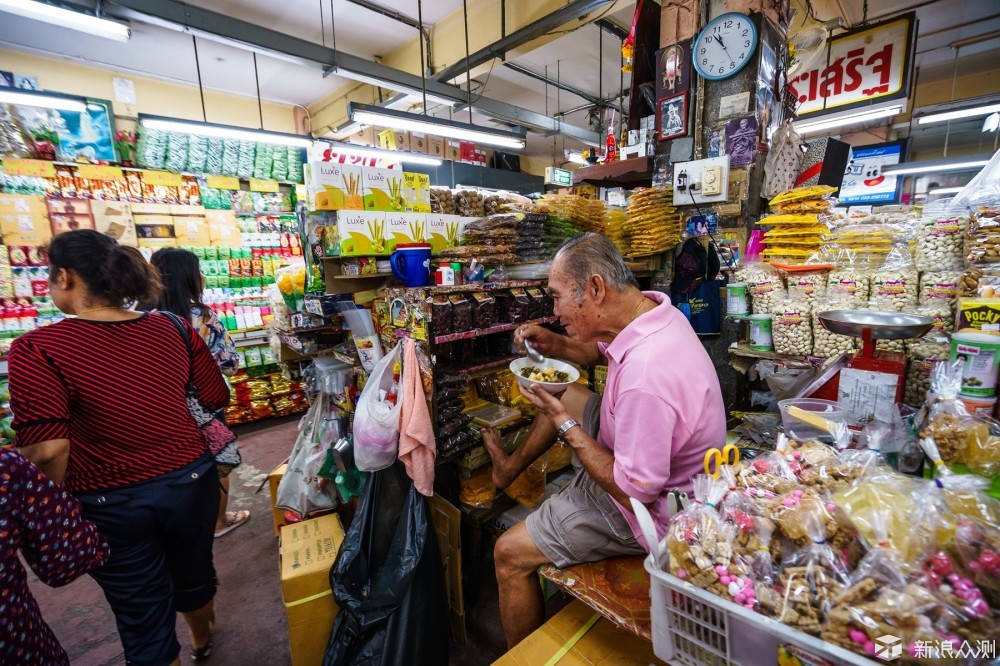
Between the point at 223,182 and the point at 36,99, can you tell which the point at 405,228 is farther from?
the point at 223,182

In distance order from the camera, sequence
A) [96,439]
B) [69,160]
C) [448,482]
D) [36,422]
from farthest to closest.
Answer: [69,160] → [448,482] → [96,439] → [36,422]

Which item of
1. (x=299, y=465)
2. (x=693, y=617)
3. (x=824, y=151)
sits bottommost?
(x=299, y=465)

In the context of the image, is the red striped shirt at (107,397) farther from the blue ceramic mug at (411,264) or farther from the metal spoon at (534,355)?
the metal spoon at (534,355)

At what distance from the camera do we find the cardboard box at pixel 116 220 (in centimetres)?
468

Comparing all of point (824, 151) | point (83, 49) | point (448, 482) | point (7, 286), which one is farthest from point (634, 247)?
point (83, 49)

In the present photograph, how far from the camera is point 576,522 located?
163 cm

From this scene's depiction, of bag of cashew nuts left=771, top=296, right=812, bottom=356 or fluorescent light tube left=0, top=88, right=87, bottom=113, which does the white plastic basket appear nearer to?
bag of cashew nuts left=771, top=296, right=812, bottom=356

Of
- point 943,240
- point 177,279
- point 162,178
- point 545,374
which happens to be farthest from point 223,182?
point 943,240

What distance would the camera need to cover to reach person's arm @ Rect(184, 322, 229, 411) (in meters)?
1.96

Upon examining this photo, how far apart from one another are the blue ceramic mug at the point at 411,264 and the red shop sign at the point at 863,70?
14.4ft

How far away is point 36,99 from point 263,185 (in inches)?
91.7

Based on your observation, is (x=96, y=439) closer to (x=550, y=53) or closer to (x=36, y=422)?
(x=36, y=422)

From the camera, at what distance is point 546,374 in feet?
6.51

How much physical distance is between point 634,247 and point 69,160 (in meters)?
6.16
